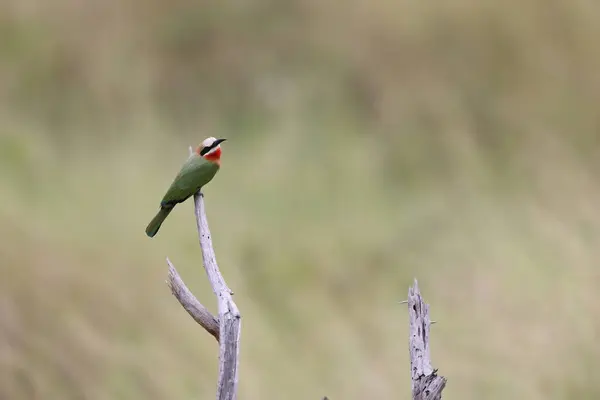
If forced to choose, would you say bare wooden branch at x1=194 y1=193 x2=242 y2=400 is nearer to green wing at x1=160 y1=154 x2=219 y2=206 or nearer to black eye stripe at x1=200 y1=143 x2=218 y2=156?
green wing at x1=160 y1=154 x2=219 y2=206

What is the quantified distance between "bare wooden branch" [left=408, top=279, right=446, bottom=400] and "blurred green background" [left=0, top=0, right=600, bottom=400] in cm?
316

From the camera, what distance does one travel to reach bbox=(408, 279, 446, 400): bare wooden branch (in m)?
3.18

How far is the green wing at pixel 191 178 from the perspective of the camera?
3650mm

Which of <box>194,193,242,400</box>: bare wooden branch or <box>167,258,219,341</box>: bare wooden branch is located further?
<box>167,258,219,341</box>: bare wooden branch

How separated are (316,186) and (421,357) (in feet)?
14.2

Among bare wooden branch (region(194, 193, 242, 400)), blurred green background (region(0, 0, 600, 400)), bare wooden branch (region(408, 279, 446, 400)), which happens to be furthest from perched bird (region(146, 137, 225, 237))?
blurred green background (region(0, 0, 600, 400))

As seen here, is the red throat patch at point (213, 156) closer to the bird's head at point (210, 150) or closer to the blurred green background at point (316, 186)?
the bird's head at point (210, 150)

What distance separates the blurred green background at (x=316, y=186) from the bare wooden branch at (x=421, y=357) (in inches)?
125

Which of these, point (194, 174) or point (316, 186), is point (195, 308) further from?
point (316, 186)

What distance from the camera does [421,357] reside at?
10.6ft

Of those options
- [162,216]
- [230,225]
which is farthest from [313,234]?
[162,216]

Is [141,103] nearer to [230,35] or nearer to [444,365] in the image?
[230,35]

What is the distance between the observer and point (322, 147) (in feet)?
25.0

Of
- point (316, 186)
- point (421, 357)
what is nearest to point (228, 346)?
point (421, 357)
